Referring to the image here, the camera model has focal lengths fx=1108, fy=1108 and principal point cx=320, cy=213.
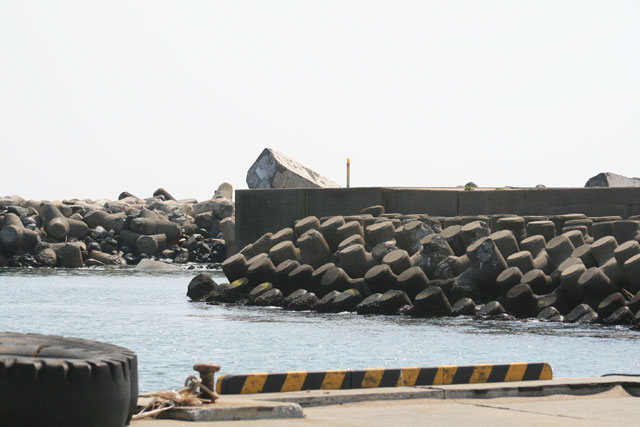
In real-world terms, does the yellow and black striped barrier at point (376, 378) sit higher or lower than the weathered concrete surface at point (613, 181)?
lower

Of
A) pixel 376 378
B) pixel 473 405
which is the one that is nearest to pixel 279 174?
pixel 376 378

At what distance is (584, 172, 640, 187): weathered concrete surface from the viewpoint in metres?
30.7

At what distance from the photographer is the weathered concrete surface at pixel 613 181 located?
101ft

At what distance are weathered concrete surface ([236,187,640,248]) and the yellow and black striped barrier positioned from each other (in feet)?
48.2

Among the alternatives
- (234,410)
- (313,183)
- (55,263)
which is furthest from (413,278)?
(55,263)

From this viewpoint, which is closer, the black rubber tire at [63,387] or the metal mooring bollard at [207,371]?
the black rubber tire at [63,387]

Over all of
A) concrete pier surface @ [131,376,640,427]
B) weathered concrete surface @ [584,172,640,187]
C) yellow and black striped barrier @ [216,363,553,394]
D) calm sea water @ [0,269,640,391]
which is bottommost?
calm sea water @ [0,269,640,391]

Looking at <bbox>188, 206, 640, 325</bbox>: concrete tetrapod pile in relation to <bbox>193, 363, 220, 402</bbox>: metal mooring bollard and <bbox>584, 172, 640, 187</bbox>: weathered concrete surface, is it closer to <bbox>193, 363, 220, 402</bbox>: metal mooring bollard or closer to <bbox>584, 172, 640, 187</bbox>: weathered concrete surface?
<bbox>584, 172, 640, 187</bbox>: weathered concrete surface

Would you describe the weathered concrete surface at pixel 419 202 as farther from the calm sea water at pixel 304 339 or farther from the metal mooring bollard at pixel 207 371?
the metal mooring bollard at pixel 207 371

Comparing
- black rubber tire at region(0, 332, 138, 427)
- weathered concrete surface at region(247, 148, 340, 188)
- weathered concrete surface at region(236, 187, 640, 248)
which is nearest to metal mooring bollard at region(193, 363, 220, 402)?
black rubber tire at region(0, 332, 138, 427)

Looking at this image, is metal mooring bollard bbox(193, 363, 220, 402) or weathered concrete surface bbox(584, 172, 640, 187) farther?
weathered concrete surface bbox(584, 172, 640, 187)

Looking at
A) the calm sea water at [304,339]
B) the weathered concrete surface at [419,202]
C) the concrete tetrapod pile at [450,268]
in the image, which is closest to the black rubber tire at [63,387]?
the calm sea water at [304,339]

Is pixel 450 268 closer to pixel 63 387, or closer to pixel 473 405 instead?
pixel 473 405

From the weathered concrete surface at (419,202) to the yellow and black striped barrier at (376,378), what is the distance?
14678mm
